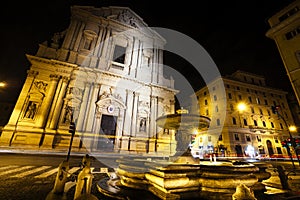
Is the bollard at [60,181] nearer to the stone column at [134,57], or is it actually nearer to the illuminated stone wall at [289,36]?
the stone column at [134,57]

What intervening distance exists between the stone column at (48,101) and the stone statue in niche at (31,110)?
68cm

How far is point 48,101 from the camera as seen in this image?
12820mm

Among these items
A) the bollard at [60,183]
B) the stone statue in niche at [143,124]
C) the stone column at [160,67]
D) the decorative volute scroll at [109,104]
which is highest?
the stone column at [160,67]

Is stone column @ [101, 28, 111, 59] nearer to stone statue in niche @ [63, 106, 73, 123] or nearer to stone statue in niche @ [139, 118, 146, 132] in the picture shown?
stone statue in niche @ [63, 106, 73, 123]

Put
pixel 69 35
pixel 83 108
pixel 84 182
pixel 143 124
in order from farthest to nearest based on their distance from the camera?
pixel 69 35 < pixel 143 124 < pixel 83 108 < pixel 84 182

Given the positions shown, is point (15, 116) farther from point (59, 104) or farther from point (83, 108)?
point (83, 108)

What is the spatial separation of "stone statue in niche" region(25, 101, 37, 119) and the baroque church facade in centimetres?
7

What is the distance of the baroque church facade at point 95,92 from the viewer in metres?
12.1

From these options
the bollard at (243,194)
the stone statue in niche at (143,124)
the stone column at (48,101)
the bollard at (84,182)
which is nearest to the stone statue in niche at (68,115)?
the stone column at (48,101)

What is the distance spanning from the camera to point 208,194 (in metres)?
2.60

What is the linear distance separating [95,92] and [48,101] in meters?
4.11

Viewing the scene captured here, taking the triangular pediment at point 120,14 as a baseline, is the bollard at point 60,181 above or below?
below

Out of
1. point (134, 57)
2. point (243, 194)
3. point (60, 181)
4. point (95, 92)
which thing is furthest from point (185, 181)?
point (134, 57)

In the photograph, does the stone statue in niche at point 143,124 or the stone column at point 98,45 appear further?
the stone column at point 98,45
